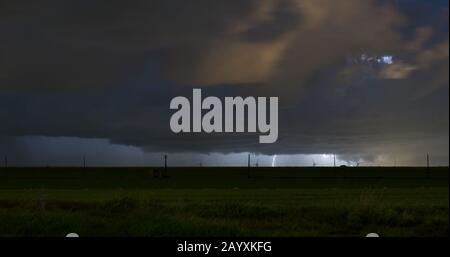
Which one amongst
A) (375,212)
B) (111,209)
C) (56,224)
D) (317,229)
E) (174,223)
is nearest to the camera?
(174,223)
